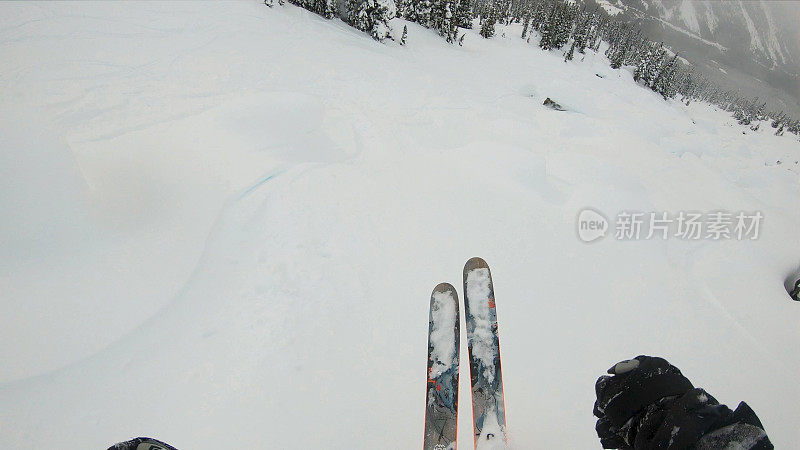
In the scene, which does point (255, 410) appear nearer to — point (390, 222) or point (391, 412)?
point (391, 412)

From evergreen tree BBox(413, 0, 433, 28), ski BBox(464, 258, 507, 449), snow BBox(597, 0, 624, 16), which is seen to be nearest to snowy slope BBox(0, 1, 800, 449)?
ski BBox(464, 258, 507, 449)

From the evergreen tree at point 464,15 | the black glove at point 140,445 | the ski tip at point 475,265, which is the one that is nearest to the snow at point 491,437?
the ski tip at point 475,265

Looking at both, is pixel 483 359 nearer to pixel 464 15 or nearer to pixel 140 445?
pixel 140 445

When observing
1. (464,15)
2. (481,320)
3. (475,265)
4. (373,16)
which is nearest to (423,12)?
(464,15)

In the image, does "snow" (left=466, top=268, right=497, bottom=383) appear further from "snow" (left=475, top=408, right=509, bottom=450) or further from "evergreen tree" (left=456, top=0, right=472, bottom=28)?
"evergreen tree" (left=456, top=0, right=472, bottom=28)

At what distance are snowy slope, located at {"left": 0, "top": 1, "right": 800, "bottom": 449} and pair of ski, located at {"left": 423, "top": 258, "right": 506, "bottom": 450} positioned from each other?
0.35m

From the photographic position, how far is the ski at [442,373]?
87.0 inches

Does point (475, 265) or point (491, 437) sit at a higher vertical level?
point (475, 265)

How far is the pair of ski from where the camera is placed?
2242mm

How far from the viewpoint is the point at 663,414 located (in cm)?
135

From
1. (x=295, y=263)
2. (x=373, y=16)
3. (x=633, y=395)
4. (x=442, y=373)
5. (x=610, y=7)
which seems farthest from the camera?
(x=610, y=7)

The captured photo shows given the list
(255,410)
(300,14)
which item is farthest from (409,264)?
(300,14)

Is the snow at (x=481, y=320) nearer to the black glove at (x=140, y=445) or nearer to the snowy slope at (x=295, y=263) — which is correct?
the snowy slope at (x=295, y=263)

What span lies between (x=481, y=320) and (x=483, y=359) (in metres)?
0.30
